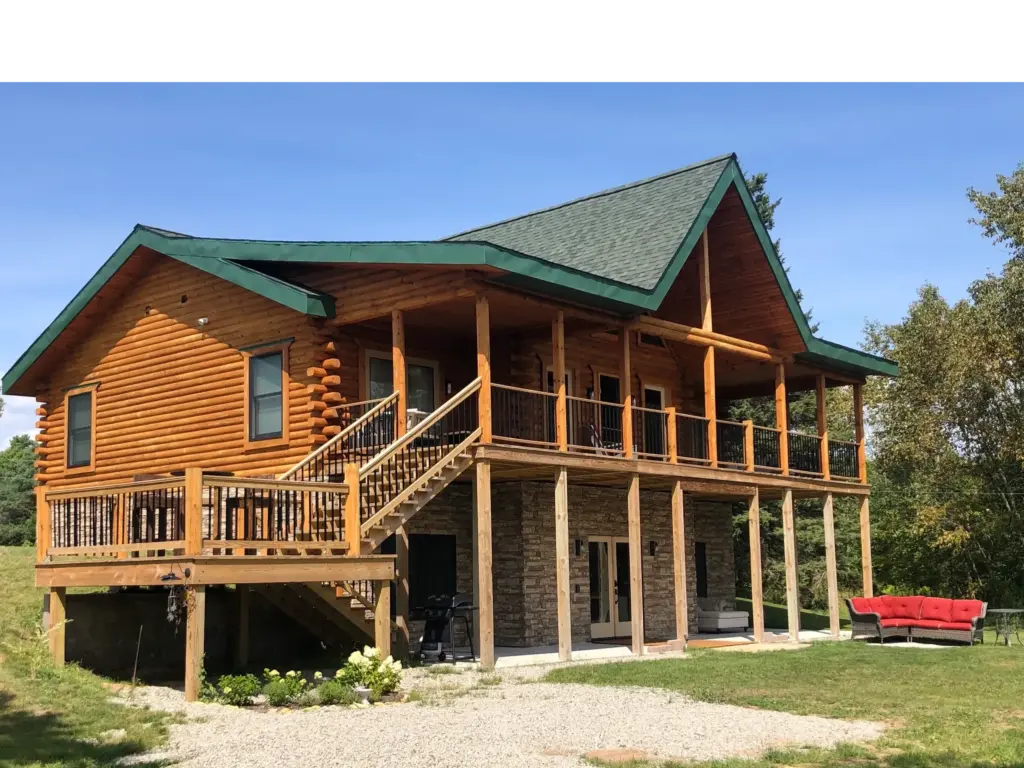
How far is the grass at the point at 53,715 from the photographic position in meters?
9.32

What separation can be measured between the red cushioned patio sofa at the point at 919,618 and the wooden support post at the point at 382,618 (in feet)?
35.5

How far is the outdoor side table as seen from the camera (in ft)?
68.8

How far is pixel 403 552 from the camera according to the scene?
17.3 metres

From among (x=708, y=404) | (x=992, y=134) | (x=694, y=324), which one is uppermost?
(x=694, y=324)

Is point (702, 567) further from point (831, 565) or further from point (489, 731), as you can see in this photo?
point (489, 731)

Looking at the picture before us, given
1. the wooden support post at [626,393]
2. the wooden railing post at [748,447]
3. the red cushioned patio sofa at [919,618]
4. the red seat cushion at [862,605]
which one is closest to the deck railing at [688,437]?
the wooden railing post at [748,447]

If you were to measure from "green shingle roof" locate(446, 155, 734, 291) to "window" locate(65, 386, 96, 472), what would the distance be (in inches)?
340

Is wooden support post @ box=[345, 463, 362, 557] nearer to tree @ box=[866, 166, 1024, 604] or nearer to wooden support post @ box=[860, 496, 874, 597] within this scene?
wooden support post @ box=[860, 496, 874, 597]

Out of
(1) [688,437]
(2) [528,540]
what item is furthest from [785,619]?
(2) [528,540]

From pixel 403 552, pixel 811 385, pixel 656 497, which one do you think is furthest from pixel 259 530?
pixel 811 385

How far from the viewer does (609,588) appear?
23.1 m
